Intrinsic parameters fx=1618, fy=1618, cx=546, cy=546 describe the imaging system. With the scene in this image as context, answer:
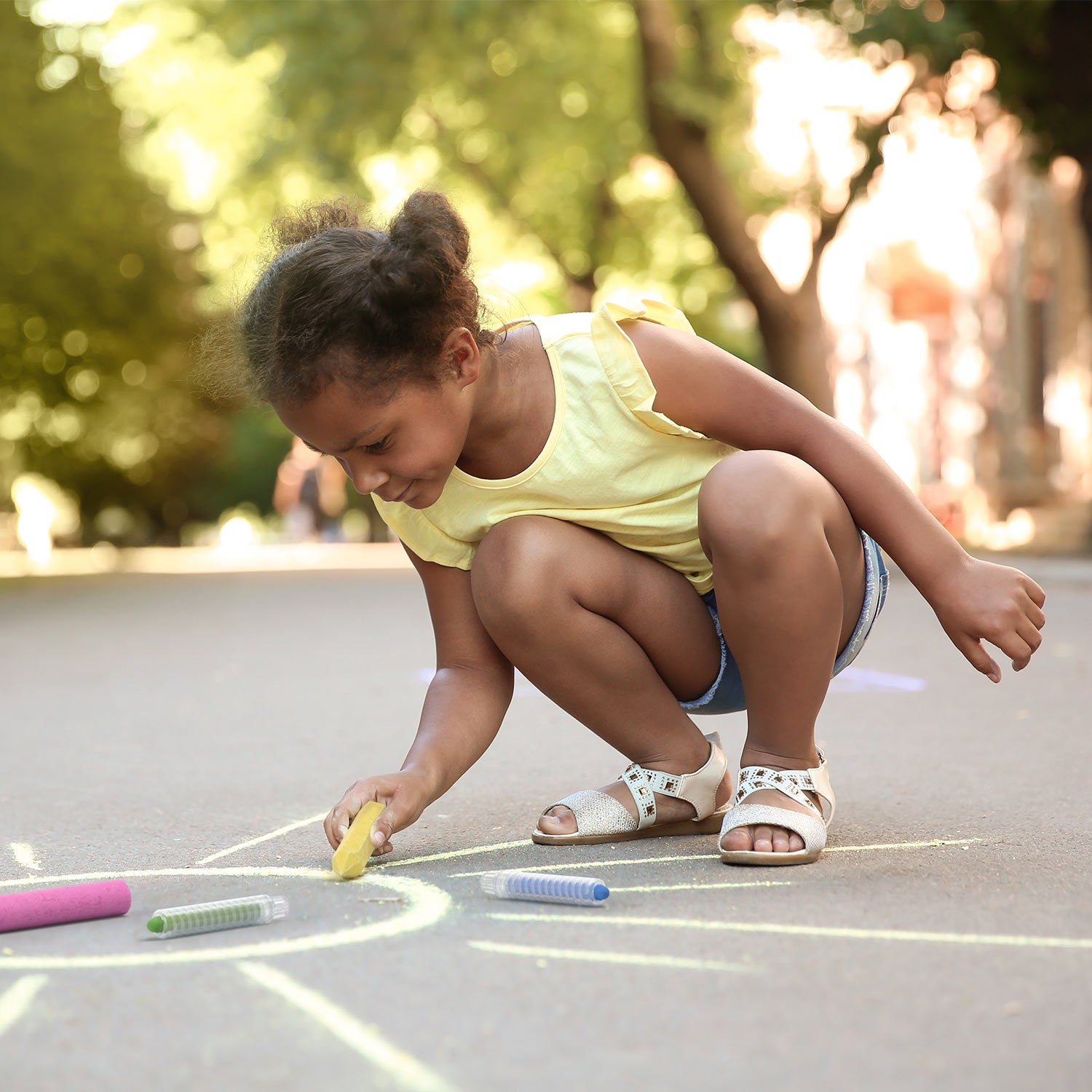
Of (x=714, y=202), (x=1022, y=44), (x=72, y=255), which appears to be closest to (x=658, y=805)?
(x=1022, y=44)

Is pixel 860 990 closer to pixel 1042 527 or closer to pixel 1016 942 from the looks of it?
pixel 1016 942

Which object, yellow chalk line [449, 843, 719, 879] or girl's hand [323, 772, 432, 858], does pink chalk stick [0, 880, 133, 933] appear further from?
yellow chalk line [449, 843, 719, 879]

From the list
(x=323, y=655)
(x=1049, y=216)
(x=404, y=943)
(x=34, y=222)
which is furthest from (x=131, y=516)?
(x=404, y=943)

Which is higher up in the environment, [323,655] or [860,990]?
[323,655]

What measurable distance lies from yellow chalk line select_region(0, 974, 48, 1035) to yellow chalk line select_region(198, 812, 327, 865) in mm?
733

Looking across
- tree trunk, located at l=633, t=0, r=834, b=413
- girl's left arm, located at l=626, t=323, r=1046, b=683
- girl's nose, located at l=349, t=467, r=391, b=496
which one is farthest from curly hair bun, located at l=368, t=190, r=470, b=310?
tree trunk, located at l=633, t=0, r=834, b=413

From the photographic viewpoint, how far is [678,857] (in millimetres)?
2586

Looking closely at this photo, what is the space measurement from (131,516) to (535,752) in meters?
23.3

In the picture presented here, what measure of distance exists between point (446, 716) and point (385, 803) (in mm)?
221

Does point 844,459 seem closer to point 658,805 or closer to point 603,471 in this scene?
point 603,471

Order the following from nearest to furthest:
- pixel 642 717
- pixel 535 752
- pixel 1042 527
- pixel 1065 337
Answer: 1. pixel 642 717
2. pixel 535 752
3. pixel 1042 527
4. pixel 1065 337

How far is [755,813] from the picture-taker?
8.21 feet

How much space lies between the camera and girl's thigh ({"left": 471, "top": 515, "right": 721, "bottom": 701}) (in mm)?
2660

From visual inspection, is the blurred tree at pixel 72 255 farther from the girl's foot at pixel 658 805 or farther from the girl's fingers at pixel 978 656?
the girl's fingers at pixel 978 656
